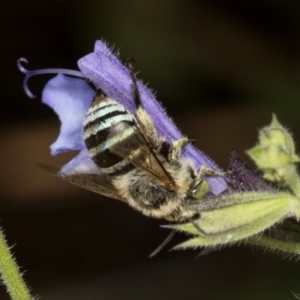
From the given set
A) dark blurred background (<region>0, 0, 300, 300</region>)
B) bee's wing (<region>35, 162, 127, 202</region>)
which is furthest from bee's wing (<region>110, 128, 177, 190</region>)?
dark blurred background (<region>0, 0, 300, 300</region>)

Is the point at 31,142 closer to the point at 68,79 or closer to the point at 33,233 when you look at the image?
the point at 33,233

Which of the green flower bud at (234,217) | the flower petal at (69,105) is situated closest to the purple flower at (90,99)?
the flower petal at (69,105)

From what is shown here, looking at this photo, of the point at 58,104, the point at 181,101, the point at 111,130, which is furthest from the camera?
the point at 181,101

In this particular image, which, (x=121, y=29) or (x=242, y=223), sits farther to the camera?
(x=121, y=29)

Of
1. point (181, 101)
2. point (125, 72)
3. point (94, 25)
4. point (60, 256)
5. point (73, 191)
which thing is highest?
point (94, 25)

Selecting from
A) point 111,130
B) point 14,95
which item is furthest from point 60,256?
point 111,130

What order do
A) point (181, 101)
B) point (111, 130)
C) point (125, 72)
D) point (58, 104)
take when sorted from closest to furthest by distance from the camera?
point (111, 130), point (125, 72), point (58, 104), point (181, 101)

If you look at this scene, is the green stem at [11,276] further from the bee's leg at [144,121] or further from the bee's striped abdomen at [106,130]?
the bee's leg at [144,121]

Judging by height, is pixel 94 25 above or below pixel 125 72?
above
